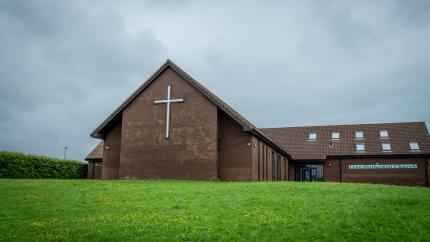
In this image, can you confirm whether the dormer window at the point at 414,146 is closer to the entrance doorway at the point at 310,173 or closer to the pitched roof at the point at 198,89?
the entrance doorway at the point at 310,173

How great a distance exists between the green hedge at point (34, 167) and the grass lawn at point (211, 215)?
12.0 m

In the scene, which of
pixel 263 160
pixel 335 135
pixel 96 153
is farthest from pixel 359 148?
pixel 96 153

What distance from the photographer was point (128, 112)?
3050 cm

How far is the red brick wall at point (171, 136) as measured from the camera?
27672mm

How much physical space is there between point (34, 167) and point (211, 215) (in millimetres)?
23496

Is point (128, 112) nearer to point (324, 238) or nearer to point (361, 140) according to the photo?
point (324, 238)

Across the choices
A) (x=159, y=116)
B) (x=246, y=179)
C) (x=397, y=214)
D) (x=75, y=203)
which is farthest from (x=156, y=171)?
(x=397, y=214)

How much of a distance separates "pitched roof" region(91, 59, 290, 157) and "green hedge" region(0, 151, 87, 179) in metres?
5.17

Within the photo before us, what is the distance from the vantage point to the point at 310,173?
44.2 metres

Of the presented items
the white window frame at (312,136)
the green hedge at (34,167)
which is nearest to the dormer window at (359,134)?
the white window frame at (312,136)

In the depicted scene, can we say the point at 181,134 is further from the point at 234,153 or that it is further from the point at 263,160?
the point at 263,160

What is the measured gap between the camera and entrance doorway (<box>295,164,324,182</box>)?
144 ft

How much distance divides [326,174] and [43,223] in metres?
35.4

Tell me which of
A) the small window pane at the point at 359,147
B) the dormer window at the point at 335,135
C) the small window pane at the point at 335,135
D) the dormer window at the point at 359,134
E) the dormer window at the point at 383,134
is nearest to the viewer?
the small window pane at the point at 359,147
